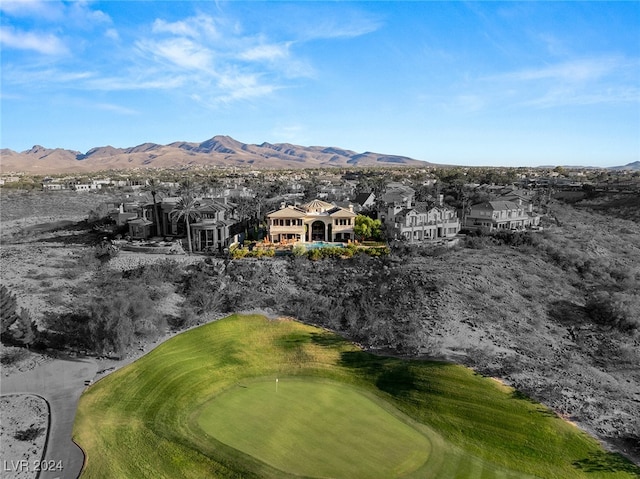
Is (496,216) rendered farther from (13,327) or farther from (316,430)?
(13,327)

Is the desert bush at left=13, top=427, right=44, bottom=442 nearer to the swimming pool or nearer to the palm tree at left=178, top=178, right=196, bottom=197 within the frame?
the swimming pool

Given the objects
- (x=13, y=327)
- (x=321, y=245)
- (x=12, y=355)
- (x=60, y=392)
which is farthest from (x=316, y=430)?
(x=321, y=245)

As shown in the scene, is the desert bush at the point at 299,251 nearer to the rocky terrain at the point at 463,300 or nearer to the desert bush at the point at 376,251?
the rocky terrain at the point at 463,300

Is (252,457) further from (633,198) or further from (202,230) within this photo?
(633,198)

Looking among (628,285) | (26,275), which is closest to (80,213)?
(26,275)

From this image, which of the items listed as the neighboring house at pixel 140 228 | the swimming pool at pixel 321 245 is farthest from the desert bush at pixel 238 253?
the neighboring house at pixel 140 228

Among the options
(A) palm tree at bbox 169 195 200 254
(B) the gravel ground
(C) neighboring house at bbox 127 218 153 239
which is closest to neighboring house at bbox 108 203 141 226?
(C) neighboring house at bbox 127 218 153 239
